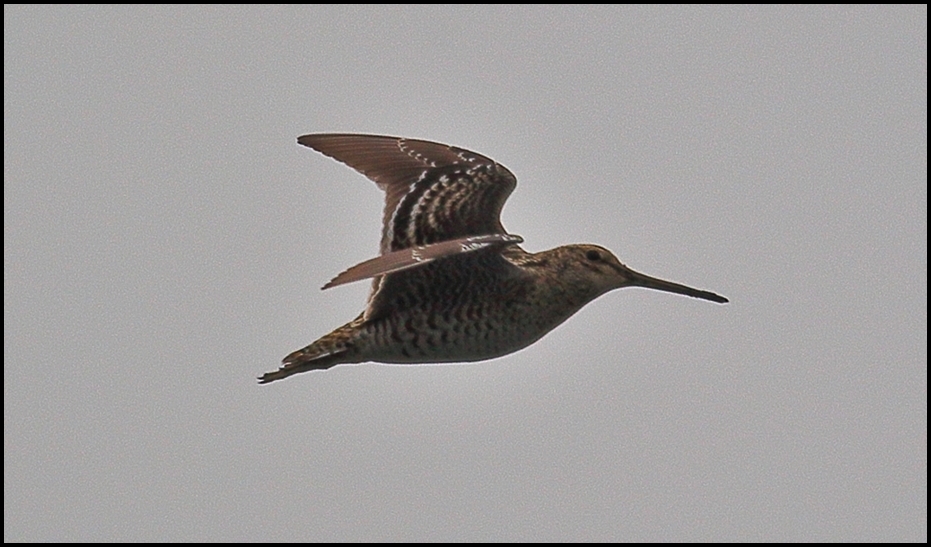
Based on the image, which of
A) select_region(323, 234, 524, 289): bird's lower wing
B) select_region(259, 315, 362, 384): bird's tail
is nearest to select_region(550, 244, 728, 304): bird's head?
select_region(323, 234, 524, 289): bird's lower wing

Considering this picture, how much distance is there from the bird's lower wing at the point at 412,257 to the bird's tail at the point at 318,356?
1158mm

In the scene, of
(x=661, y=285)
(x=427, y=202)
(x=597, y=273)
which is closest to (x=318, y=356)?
(x=427, y=202)

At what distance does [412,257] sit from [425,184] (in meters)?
1.98

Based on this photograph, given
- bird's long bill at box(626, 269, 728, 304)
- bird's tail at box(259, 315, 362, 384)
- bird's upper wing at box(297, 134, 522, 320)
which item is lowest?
bird's tail at box(259, 315, 362, 384)

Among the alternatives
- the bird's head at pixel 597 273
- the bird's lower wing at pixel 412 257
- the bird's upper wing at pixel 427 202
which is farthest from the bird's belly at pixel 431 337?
the bird's lower wing at pixel 412 257

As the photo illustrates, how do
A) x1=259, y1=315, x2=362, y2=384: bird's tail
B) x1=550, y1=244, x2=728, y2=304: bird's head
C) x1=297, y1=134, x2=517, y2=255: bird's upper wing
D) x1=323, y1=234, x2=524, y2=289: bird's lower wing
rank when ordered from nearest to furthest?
x1=323, y1=234, x2=524, y2=289: bird's lower wing, x1=259, y1=315, x2=362, y2=384: bird's tail, x1=550, y1=244, x2=728, y2=304: bird's head, x1=297, y1=134, x2=517, y2=255: bird's upper wing

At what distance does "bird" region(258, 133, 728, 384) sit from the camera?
10.1 meters

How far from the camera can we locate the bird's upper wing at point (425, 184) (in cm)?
1061

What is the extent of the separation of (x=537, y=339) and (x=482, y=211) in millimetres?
986

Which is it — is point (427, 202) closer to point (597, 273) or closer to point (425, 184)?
point (425, 184)

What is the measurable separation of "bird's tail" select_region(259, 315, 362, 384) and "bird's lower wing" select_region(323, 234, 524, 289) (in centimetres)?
116

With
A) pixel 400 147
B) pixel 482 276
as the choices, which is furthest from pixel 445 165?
pixel 482 276

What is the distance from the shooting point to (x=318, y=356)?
10031mm

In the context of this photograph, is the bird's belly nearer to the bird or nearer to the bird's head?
the bird
